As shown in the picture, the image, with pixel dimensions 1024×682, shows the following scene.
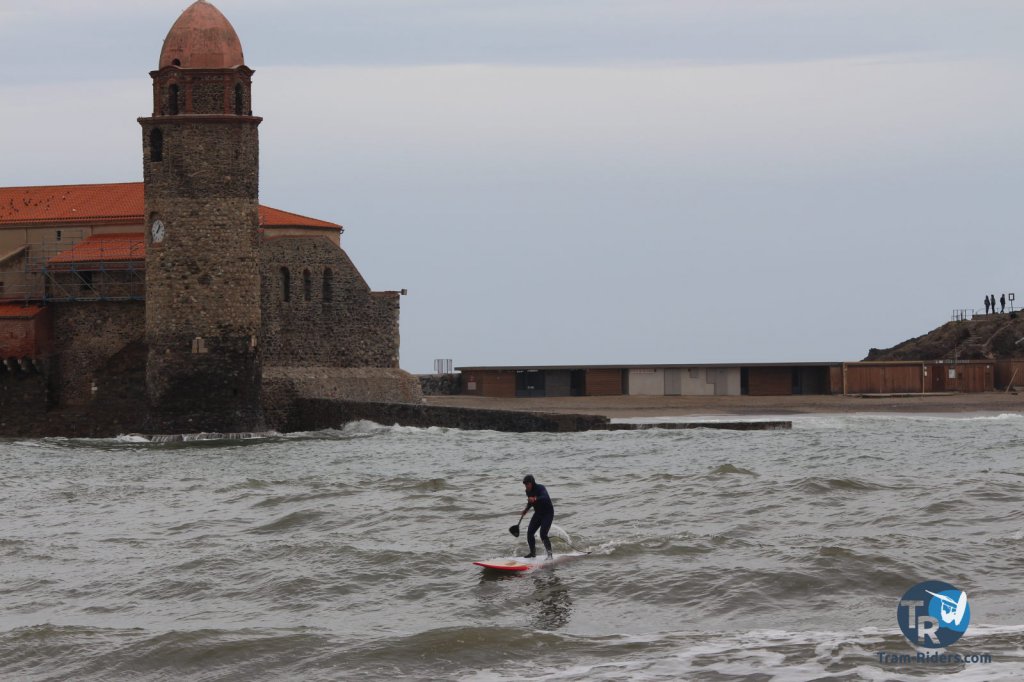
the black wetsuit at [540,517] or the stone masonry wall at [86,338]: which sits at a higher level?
the stone masonry wall at [86,338]

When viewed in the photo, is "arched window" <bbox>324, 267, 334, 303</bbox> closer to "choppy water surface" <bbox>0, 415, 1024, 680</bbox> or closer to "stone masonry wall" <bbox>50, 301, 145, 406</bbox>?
"stone masonry wall" <bbox>50, 301, 145, 406</bbox>

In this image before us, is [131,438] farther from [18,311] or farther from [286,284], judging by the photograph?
[286,284]

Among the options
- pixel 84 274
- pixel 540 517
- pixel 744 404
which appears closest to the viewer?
pixel 540 517

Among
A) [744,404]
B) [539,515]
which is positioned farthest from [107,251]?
[539,515]

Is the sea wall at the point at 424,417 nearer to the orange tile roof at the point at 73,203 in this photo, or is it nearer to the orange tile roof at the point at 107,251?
the orange tile roof at the point at 107,251

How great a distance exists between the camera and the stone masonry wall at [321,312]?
1679 inches

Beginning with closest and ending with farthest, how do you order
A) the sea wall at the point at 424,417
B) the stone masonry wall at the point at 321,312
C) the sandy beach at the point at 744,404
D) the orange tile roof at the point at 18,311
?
the sea wall at the point at 424,417 < the orange tile roof at the point at 18,311 < the stone masonry wall at the point at 321,312 < the sandy beach at the point at 744,404

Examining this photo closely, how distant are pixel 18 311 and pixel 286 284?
734cm

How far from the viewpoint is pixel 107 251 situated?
4222 centimetres

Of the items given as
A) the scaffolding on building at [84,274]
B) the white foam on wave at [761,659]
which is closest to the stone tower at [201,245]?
the scaffolding on building at [84,274]

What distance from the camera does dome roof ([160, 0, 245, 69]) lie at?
39.2 meters

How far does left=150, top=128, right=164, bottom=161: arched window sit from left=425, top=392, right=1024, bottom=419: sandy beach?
37.5 ft

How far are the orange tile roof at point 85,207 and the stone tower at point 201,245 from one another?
438 cm

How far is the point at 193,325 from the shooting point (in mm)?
38656
